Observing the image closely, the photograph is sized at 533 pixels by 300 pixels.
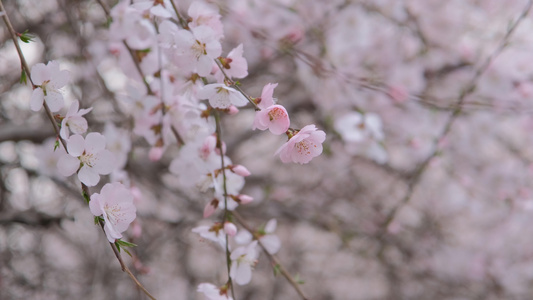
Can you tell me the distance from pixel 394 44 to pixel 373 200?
87 cm

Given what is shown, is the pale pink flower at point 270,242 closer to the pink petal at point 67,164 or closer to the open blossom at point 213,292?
the open blossom at point 213,292

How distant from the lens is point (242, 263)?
3.52 feet

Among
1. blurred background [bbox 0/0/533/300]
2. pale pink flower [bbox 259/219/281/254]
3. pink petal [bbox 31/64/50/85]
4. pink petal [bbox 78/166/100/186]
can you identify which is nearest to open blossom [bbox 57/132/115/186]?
pink petal [bbox 78/166/100/186]

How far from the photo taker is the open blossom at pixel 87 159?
0.83m

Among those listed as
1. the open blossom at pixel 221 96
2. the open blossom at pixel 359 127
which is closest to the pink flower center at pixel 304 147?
the open blossom at pixel 221 96

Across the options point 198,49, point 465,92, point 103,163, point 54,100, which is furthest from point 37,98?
point 465,92

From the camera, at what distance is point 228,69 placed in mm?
913

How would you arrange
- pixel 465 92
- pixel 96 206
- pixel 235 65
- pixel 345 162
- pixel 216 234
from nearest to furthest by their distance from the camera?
pixel 96 206, pixel 235 65, pixel 216 234, pixel 465 92, pixel 345 162

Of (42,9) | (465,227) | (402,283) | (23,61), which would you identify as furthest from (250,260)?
(465,227)

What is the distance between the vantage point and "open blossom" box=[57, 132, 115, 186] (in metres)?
0.83

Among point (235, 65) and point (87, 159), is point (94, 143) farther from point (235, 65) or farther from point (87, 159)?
point (235, 65)

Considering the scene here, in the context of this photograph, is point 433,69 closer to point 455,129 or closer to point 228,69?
point 455,129

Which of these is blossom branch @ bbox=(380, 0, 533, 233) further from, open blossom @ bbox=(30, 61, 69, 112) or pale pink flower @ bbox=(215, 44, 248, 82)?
open blossom @ bbox=(30, 61, 69, 112)

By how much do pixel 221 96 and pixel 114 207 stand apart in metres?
0.25
